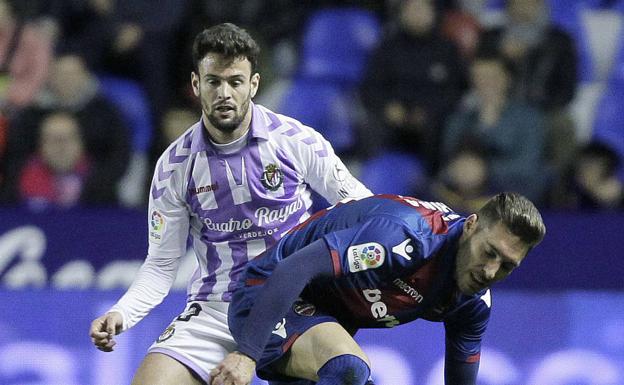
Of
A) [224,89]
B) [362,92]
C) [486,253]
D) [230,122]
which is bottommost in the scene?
[486,253]

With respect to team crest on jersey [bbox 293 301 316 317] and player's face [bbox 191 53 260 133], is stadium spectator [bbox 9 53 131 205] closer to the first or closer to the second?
player's face [bbox 191 53 260 133]

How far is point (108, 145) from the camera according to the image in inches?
277

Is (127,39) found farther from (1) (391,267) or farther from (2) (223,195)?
(1) (391,267)

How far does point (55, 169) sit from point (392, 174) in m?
1.90

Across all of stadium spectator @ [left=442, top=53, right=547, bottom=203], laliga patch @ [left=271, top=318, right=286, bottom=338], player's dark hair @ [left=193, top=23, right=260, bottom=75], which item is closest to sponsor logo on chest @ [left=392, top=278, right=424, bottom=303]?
laliga patch @ [left=271, top=318, right=286, bottom=338]

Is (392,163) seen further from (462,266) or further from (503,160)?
(462,266)

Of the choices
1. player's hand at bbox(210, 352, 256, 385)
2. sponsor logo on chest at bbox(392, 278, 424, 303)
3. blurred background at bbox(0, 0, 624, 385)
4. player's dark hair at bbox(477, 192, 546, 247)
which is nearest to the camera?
player's hand at bbox(210, 352, 256, 385)

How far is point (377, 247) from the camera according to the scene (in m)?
3.58

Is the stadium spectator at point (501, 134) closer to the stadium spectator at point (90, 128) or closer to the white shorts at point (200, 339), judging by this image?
the stadium spectator at point (90, 128)

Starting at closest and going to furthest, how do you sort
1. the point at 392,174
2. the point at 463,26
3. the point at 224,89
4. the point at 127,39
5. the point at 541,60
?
the point at 224,89 < the point at 392,174 < the point at 127,39 < the point at 541,60 < the point at 463,26

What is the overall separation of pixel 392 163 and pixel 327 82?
0.82 meters

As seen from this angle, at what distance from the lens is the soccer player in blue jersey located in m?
3.53

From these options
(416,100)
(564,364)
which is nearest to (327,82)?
(416,100)

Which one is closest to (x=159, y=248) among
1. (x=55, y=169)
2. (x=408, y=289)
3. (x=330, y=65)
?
(x=408, y=289)
